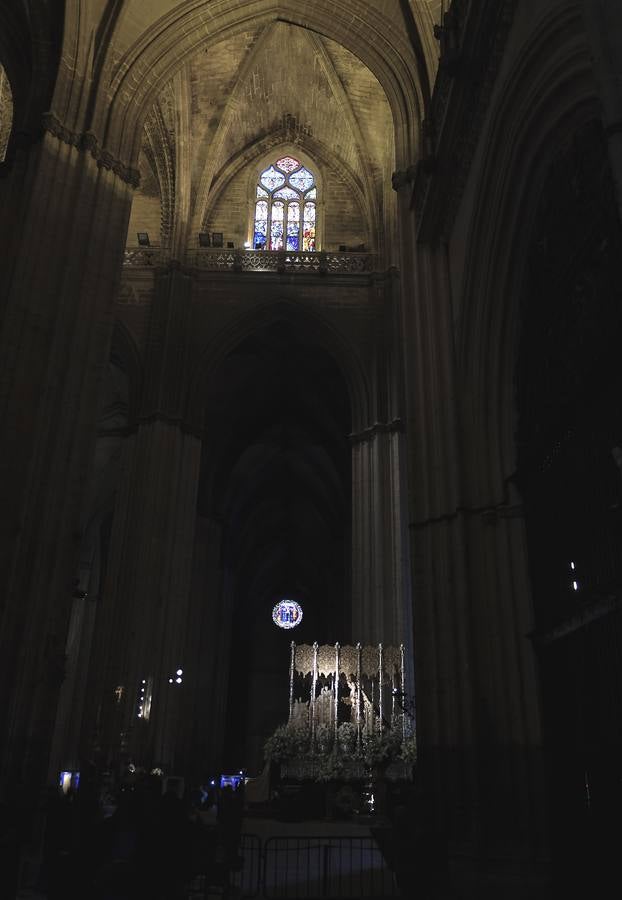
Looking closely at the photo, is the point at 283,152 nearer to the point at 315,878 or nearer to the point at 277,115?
the point at 277,115

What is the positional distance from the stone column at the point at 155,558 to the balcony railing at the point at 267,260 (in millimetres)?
1118

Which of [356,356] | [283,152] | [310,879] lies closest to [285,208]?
[283,152]

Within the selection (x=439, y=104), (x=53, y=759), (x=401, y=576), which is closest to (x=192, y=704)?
(x=53, y=759)

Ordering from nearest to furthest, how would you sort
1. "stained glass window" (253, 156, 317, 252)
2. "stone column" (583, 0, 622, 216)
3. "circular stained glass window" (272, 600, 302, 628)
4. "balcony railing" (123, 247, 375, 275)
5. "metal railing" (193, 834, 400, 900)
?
"stone column" (583, 0, 622, 216)
"metal railing" (193, 834, 400, 900)
"balcony railing" (123, 247, 375, 275)
"stained glass window" (253, 156, 317, 252)
"circular stained glass window" (272, 600, 302, 628)

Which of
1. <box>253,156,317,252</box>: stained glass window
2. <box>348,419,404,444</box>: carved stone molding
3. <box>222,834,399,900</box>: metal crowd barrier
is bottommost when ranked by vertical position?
<box>222,834,399,900</box>: metal crowd barrier

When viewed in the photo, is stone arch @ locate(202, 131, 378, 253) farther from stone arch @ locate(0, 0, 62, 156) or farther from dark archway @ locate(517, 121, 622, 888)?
dark archway @ locate(517, 121, 622, 888)

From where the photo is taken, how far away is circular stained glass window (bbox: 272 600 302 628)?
4016cm

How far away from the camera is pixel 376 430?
18.6m

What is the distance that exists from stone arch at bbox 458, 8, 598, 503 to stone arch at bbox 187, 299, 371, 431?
10.1 metres

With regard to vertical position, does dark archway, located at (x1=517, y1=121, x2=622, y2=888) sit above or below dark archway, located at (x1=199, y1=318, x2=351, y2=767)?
below

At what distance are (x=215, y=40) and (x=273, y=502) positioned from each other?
22.2 meters

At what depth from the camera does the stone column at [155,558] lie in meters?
15.5

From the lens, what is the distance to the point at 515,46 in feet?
25.5

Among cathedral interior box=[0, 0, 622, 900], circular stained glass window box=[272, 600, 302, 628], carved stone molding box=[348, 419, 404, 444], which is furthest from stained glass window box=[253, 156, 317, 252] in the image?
circular stained glass window box=[272, 600, 302, 628]
